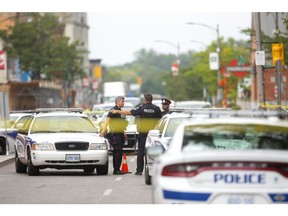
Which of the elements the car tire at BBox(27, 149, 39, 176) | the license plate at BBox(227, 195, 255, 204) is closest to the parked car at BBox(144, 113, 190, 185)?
the car tire at BBox(27, 149, 39, 176)

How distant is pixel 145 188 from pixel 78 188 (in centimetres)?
127

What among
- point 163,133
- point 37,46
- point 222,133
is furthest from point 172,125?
point 37,46

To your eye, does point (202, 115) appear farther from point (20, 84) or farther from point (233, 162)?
A: point (20, 84)

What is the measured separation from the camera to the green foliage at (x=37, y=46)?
3194 inches

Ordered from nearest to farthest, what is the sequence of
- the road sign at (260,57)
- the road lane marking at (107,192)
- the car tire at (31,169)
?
the road lane marking at (107,192) → the car tire at (31,169) → the road sign at (260,57)

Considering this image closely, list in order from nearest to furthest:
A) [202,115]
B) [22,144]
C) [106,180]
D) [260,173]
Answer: [260,173] → [202,115] → [106,180] → [22,144]

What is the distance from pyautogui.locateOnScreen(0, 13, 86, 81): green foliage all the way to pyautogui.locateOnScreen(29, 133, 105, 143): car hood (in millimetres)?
56692

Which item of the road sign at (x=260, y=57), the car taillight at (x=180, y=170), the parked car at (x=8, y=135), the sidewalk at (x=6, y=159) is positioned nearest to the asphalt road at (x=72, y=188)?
the sidewalk at (x=6, y=159)

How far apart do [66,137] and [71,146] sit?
29 centimetres

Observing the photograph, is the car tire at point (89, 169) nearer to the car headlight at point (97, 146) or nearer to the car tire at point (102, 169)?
the car tire at point (102, 169)

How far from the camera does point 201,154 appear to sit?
11.4 m

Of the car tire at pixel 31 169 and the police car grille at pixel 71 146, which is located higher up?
the police car grille at pixel 71 146
